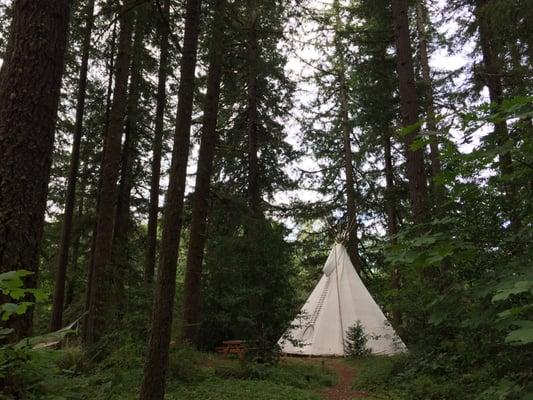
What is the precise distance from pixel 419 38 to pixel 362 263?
380 inches

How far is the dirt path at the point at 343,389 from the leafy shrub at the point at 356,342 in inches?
59.9

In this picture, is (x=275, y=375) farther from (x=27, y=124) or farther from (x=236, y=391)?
(x=27, y=124)

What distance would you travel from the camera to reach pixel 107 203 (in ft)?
31.2

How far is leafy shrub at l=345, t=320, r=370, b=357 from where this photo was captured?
495 inches

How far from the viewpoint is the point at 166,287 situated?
5340 mm

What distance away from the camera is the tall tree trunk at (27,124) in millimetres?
3467

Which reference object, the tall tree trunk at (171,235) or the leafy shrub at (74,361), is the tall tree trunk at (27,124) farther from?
the leafy shrub at (74,361)

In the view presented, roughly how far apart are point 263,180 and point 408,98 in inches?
313

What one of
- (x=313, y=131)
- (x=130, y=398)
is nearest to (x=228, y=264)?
(x=130, y=398)

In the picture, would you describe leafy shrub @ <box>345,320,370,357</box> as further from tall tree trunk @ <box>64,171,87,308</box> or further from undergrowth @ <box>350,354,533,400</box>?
tall tree trunk @ <box>64,171,87,308</box>

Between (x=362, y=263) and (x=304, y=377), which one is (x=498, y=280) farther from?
(x=362, y=263)

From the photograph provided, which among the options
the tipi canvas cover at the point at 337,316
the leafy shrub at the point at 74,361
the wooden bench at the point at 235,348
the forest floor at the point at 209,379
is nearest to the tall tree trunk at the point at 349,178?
the tipi canvas cover at the point at 337,316

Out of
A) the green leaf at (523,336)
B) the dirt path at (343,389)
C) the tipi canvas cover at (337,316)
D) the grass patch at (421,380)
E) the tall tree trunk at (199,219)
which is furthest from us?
the tipi canvas cover at (337,316)


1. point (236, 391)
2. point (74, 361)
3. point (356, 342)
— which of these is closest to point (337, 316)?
point (356, 342)
